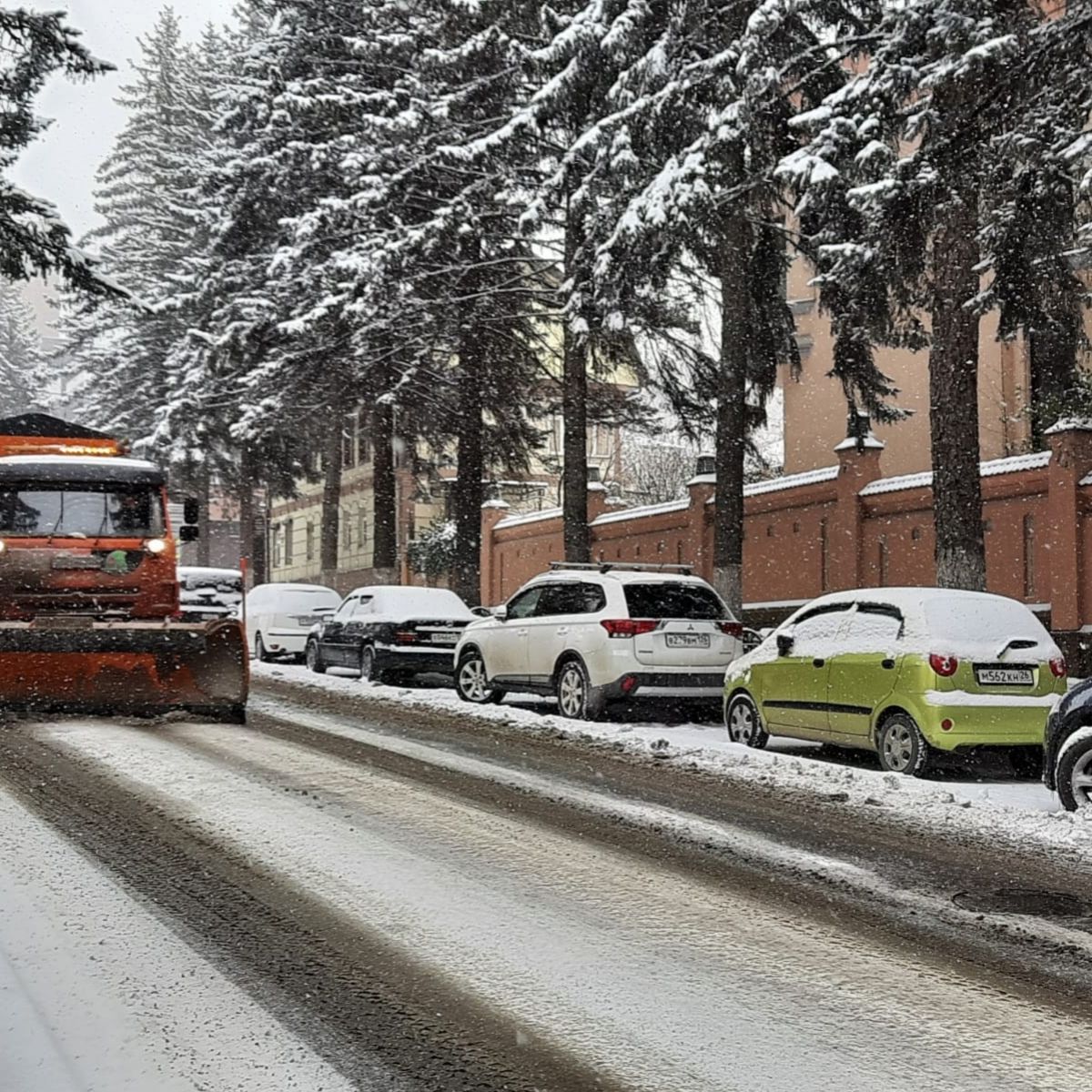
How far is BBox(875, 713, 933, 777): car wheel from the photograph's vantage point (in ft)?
34.3

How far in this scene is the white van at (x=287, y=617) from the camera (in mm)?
24781

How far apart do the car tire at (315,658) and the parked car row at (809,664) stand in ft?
9.72

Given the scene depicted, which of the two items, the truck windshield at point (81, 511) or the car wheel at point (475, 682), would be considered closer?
the truck windshield at point (81, 511)

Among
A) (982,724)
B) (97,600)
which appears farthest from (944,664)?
(97,600)

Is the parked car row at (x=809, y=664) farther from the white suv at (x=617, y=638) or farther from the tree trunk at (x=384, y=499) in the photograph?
the tree trunk at (x=384, y=499)

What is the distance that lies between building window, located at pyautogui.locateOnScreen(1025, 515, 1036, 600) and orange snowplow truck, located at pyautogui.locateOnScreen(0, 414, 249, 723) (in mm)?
10648

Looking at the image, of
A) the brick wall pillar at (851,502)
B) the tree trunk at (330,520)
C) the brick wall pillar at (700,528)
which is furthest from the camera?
the tree trunk at (330,520)

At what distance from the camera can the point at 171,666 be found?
13.0 m

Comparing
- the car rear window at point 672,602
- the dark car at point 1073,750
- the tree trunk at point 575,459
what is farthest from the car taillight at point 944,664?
the tree trunk at point 575,459

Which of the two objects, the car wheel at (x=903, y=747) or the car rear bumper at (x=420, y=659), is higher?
the car rear bumper at (x=420, y=659)

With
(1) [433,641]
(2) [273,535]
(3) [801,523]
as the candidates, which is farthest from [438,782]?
(2) [273,535]

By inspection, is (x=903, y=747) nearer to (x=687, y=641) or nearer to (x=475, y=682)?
(x=687, y=641)

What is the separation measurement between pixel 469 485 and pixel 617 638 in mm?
11734

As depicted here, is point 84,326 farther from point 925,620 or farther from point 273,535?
point 925,620
